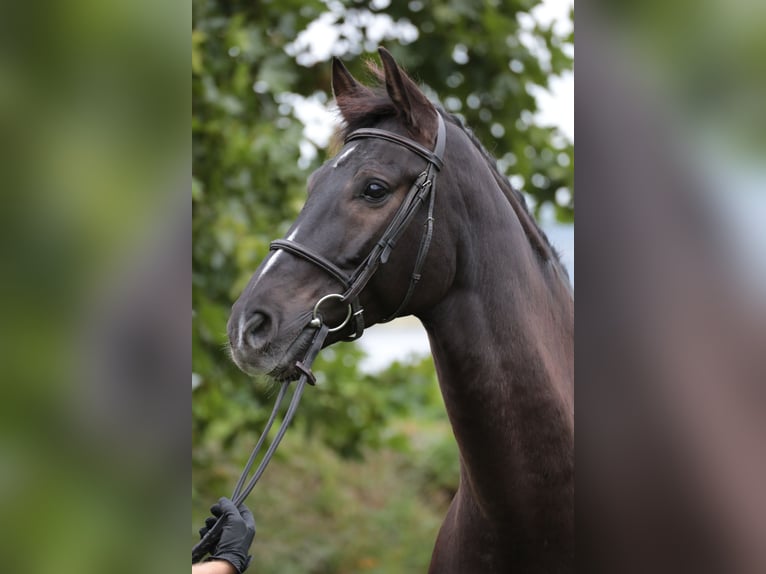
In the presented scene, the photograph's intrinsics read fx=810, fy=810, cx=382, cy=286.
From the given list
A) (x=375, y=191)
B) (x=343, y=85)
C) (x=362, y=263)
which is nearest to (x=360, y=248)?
(x=362, y=263)

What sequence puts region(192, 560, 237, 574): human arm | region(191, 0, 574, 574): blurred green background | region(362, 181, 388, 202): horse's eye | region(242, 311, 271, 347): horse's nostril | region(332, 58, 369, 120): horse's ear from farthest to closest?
region(191, 0, 574, 574): blurred green background → region(332, 58, 369, 120): horse's ear → region(362, 181, 388, 202): horse's eye → region(242, 311, 271, 347): horse's nostril → region(192, 560, 237, 574): human arm

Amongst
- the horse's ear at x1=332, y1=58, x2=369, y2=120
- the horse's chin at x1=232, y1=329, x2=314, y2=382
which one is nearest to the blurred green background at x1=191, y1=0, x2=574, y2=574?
the horse's ear at x1=332, y1=58, x2=369, y2=120

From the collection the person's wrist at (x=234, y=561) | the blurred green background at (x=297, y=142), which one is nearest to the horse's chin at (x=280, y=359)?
the person's wrist at (x=234, y=561)

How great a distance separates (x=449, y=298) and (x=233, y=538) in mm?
825

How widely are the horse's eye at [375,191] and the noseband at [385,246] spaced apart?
59mm

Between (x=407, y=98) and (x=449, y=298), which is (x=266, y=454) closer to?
(x=449, y=298)

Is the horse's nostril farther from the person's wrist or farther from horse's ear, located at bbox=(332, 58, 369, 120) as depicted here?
horse's ear, located at bbox=(332, 58, 369, 120)

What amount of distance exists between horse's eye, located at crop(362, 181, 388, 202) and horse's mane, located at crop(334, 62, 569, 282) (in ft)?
0.78

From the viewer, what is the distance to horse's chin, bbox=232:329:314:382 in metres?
1.98

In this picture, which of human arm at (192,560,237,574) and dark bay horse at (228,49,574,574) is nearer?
human arm at (192,560,237,574)
